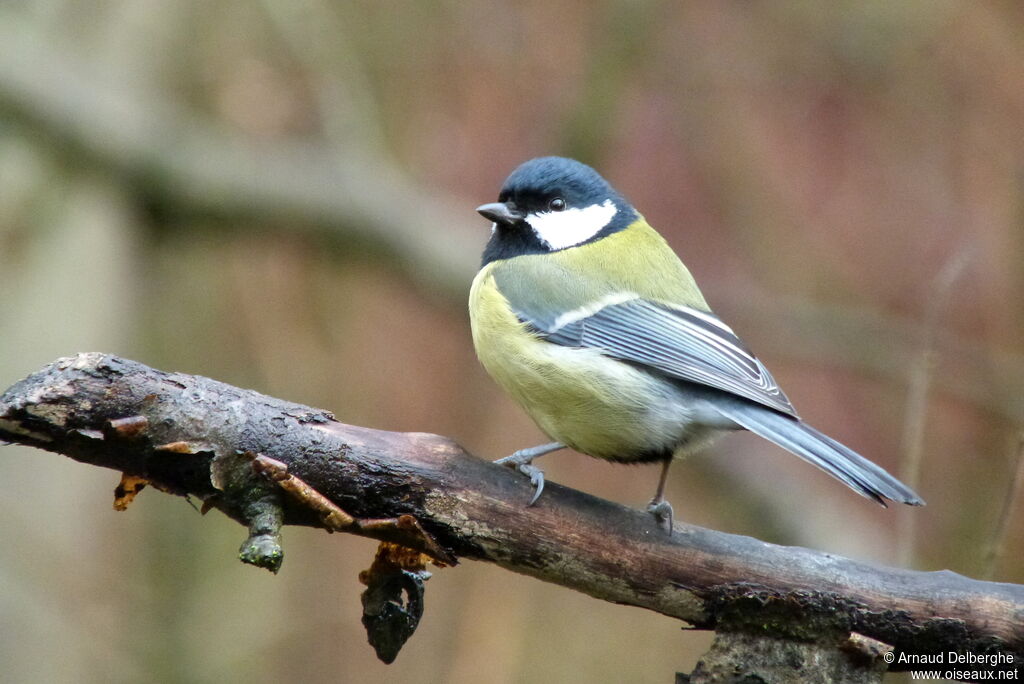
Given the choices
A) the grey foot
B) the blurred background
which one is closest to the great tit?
the grey foot

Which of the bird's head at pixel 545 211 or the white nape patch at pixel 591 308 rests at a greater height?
the bird's head at pixel 545 211

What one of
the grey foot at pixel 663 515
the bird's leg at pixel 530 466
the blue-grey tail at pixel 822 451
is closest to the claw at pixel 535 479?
the bird's leg at pixel 530 466

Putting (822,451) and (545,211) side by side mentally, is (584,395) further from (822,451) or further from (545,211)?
(545,211)

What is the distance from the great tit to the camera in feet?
7.75

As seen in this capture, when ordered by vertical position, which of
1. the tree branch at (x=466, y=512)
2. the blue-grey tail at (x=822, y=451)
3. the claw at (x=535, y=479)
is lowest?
→ the tree branch at (x=466, y=512)

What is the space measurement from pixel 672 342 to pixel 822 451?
530 mm

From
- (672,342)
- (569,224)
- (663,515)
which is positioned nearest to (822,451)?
(663,515)

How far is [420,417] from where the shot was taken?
5.37 meters

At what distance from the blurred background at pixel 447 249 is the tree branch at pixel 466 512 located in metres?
2.09

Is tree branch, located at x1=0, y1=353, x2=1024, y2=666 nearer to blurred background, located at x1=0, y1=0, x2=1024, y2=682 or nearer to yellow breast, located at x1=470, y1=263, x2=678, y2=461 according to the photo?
yellow breast, located at x1=470, y1=263, x2=678, y2=461

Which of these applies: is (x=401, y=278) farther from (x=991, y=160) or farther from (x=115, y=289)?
(x=991, y=160)

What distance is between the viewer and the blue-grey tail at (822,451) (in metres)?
1.98

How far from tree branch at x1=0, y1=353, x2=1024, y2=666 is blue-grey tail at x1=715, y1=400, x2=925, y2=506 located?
0.17m

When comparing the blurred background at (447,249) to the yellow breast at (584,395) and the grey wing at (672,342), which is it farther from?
the yellow breast at (584,395)
